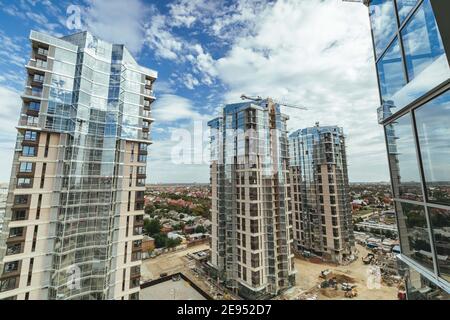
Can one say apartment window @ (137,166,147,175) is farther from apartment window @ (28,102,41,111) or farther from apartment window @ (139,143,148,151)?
apartment window @ (28,102,41,111)

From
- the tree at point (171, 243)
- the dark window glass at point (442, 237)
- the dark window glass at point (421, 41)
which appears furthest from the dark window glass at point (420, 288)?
the tree at point (171, 243)

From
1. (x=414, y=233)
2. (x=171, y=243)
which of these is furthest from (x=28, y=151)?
(x=171, y=243)

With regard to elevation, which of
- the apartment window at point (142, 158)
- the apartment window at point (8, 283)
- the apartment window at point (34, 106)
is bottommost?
the apartment window at point (8, 283)

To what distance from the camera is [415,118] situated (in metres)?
1.27

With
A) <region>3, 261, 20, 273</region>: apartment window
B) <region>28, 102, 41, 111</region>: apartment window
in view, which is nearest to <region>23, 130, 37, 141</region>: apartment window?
<region>28, 102, 41, 111</region>: apartment window

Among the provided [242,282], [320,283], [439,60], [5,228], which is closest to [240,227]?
[242,282]

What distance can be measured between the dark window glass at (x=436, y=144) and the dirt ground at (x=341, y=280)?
23.0 feet

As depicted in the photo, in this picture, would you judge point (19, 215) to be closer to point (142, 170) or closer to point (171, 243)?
point (142, 170)

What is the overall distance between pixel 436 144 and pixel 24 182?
219 inches

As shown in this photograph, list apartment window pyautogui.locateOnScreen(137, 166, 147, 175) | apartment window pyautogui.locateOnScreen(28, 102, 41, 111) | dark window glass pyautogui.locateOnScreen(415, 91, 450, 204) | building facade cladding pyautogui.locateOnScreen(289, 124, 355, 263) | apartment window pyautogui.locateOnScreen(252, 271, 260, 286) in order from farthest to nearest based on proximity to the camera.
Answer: building facade cladding pyautogui.locateOnScreen(289, 124, 355, 263), apartment window pyautogui.locateOnScreen(252, 271, 260, 286), apartment window pyautogui.locateOnScreen(137, 166, 147, 175), apartment window pyautogui.locateOnScreen(28, 102, 41, 111), dark window glass pyautogui.locateOnScreen(415, 91, 450, 204)

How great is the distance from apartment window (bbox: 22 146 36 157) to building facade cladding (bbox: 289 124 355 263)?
10.6m

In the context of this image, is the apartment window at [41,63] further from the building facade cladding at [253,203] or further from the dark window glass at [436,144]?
the dark window glass at [436,144]

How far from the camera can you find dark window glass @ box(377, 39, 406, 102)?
1.43 meters

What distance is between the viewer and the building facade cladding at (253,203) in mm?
6562
